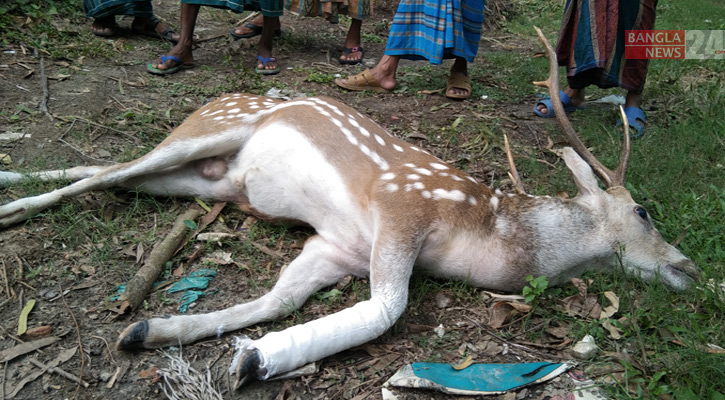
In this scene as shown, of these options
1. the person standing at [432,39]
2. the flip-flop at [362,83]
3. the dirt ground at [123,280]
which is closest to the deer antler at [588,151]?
the dirt ground at [123,280]

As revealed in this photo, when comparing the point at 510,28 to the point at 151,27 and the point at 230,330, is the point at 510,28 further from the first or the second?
the point at 230,330

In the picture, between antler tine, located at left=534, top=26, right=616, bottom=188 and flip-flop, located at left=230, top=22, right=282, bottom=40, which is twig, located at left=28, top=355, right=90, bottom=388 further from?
flip-flop, located at left=230, top=22, right=282, bottom=40

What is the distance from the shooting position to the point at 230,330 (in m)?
2.60

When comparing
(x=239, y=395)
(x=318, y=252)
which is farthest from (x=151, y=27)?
(x=239, y=395)

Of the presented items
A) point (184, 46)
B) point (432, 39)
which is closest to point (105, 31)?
point (184, 46)

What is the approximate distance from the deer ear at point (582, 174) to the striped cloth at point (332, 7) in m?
3.72

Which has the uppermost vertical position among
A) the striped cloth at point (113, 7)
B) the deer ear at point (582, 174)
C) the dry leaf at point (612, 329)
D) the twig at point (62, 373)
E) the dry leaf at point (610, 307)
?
the striped cloth at point (113, 7)

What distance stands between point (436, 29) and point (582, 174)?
2582mm

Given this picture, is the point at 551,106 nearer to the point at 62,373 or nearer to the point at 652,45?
the point at 652,45

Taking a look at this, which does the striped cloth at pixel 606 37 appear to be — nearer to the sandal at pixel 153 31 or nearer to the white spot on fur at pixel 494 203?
the white spot on fur at pixel 494 203

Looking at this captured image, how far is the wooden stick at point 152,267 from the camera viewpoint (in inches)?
104

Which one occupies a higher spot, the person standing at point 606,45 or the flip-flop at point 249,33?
the person standing at point 606,45

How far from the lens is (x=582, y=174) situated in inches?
127

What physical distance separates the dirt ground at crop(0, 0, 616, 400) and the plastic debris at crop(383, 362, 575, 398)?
0.15 feet
